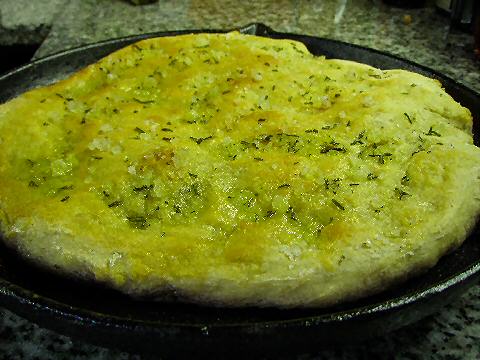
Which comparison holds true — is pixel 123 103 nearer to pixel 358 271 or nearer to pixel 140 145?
pixel 140 145

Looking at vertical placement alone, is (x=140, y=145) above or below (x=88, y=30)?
above

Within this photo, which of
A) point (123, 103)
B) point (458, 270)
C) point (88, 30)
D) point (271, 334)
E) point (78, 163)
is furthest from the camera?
point (88, 30)

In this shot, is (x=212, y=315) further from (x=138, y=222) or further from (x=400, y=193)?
(x=400, y=193)

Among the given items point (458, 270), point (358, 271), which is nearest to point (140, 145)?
point (358, 271)

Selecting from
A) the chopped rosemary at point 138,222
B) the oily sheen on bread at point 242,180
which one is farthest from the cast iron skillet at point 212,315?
the chopped rosemary at point 138,222

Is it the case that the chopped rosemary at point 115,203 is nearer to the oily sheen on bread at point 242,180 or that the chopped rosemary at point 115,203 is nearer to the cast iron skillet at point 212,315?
the oily sheen on bread at point 242,180

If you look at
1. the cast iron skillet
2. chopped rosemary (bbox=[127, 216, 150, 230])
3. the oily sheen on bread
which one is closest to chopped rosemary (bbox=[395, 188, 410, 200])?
the oily sheen on bread

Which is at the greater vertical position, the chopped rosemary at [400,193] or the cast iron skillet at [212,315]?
the chopped rosemary at [400,193]
